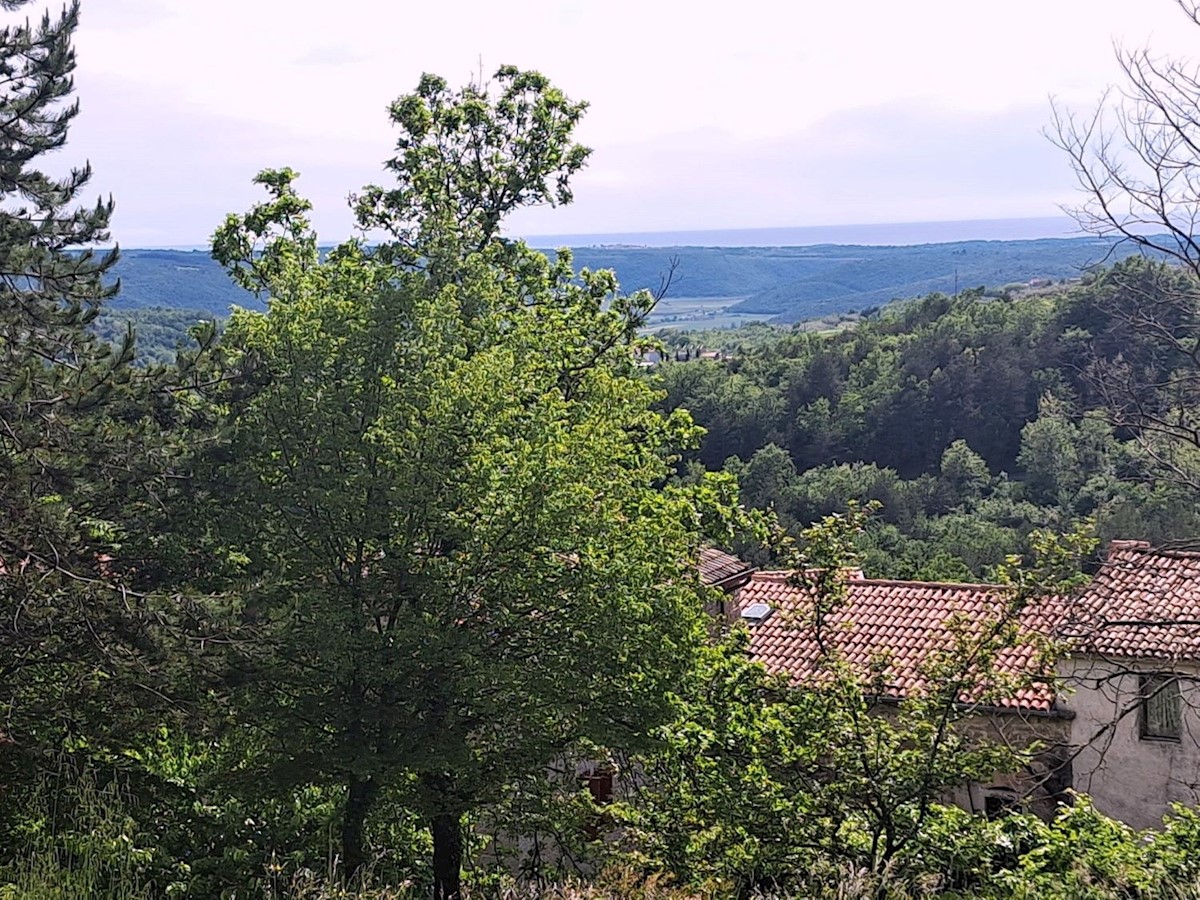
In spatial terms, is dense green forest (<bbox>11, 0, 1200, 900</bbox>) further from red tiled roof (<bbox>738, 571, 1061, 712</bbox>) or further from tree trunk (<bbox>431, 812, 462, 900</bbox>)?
red tiled roof (<bbox>738, 571, 1061, 712</bbox>)

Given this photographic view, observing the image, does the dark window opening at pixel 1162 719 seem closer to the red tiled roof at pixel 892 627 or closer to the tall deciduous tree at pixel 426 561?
the red tiled roof at pixel 892 627

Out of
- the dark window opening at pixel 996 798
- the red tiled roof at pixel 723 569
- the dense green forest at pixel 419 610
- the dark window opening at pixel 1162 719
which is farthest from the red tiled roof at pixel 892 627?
the dense green forest at pixel 419 610

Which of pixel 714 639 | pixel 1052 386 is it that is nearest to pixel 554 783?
pixel 714 639

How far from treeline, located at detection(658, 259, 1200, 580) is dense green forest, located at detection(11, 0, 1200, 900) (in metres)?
30.8

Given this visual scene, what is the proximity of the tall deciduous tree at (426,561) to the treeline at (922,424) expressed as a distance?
3213cm

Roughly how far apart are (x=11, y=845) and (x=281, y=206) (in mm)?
11049

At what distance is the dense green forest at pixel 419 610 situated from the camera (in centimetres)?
920

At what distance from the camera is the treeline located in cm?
5372

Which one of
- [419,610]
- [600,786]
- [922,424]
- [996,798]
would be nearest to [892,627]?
[996,798]

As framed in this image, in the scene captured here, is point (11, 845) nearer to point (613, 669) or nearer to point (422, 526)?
point (422, 526)

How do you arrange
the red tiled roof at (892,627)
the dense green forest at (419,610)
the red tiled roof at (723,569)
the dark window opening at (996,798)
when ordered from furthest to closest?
the red tiled roof at (723,569), the red tiled roof at (892,627), the dark window opening at (996,798), the dense green forest at (419,610)

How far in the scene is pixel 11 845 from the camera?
7094mm

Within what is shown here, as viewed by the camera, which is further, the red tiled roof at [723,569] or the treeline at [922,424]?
the treeline at [922,424]

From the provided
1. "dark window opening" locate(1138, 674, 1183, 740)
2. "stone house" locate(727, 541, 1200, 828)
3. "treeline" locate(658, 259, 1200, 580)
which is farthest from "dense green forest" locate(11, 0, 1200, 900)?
"treeline" locate(658, 259, 1200, 580)
